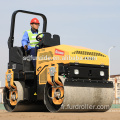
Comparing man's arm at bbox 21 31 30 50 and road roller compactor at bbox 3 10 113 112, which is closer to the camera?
road roller compactor at bbox 3 10 113 112

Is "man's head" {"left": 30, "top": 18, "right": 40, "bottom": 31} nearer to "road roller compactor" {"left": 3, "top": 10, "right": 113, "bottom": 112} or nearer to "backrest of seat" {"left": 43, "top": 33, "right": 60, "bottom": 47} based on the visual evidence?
"road roller compactor" {"left": 3, "top": 10, "right": 113, "bottom": 112}

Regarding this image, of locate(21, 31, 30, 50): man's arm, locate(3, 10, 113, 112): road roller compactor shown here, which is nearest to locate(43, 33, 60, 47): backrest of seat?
locate(3, 10, 113, 112): road roller compactor

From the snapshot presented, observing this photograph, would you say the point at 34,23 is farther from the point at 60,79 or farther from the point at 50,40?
the point at 60,79

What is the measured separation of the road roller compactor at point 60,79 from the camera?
30.8ft

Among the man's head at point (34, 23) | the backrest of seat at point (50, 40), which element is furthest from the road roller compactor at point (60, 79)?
the man's head at point (34, 23)

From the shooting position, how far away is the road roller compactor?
9.38 m

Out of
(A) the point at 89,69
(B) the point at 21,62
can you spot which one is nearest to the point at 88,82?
(A) the point at 89,69

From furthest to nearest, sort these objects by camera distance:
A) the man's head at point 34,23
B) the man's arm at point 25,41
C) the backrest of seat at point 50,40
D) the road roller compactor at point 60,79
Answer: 1. the man's head at point 34,23
2. the man's arm at point 25,41
3. the backrest of seat at point 50,40
4. the road roller compactor at point 60,79

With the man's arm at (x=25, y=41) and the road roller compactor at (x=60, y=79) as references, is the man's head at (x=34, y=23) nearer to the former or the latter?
the man's arm at (x=25, y=41)

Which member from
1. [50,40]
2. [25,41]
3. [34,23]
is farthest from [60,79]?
[34,23]

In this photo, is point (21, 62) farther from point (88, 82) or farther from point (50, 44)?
point (88, 82)

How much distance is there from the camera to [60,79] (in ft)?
30.6

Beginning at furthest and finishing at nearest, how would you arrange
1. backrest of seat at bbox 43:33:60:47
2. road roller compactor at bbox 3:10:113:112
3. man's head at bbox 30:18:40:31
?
man's head at bbox 30:18:40:31 → backrest of seat at bbox 43:33:60:47 → road roller compactor at bbox 3:10:113:112

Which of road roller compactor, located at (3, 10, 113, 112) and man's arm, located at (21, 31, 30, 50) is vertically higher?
man's arm, located at (21, 31, 30, 50)
